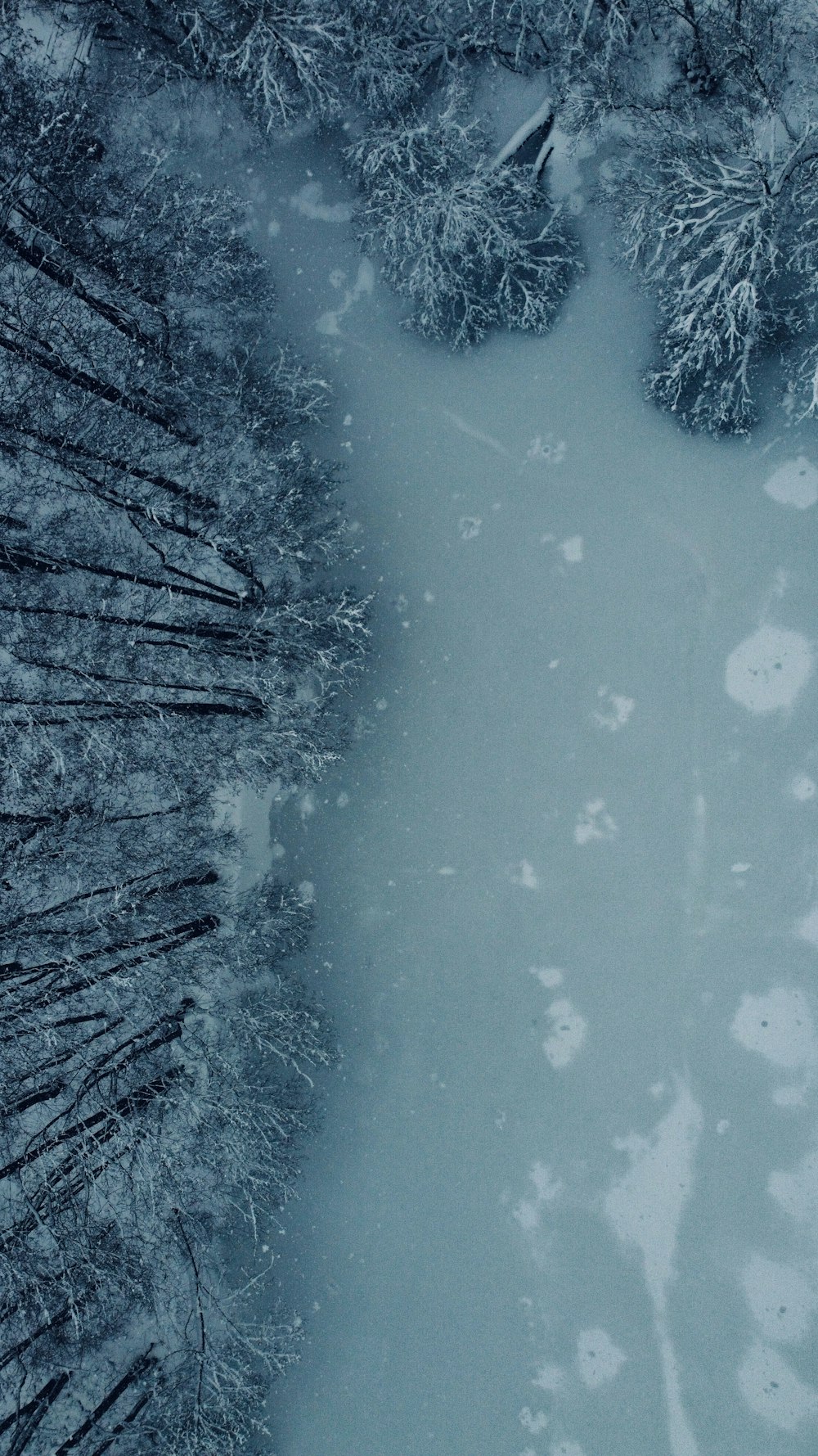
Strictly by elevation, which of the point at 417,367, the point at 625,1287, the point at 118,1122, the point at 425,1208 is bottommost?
the point at 625,1287

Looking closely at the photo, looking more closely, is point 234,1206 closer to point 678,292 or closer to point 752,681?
point 752,681

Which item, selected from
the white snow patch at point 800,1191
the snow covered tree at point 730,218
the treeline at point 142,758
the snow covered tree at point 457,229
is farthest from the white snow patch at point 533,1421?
the snow covered tree at point 457,229

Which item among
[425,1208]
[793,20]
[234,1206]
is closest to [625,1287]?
[425,1208]

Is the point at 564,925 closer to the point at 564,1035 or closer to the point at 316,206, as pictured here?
the point at 564,1035

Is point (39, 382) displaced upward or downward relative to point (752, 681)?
upward

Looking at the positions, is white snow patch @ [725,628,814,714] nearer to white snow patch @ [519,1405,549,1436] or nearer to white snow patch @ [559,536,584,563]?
white snow patch @ [559,536,584,563]

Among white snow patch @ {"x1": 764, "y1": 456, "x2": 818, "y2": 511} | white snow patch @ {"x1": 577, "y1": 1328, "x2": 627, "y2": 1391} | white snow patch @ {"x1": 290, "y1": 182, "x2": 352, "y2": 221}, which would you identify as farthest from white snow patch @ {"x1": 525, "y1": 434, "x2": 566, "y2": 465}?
white snow patch @ {"x1": 577, "y1": 1328, "x2": 627, "y2": 1391}
